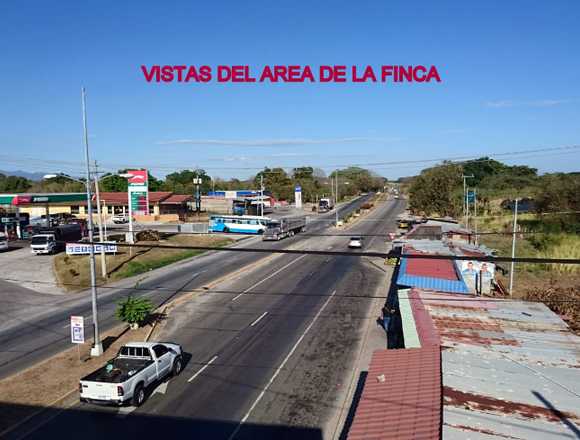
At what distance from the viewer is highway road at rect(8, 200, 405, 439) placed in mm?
14805

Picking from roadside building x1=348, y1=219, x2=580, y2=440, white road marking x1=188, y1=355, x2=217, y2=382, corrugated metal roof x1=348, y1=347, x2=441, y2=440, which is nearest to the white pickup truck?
white road marking x1=188, y1=355, x2=217, y2=382

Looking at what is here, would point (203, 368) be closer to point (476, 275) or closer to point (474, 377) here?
point (474, 377)

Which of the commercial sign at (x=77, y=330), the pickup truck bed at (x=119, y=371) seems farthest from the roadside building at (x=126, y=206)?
the pickup truck bed at (x=119, y=371)

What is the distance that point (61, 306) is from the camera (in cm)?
3028

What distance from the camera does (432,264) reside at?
1190 inches

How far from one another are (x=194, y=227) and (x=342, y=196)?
4263 inches

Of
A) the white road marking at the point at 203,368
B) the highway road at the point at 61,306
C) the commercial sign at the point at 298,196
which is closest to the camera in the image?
the white road marking at the point at 203,368

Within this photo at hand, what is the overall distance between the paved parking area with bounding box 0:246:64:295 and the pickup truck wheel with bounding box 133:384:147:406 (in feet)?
67.2

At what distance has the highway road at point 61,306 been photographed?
22.1m

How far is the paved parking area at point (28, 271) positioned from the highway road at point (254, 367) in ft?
42.6

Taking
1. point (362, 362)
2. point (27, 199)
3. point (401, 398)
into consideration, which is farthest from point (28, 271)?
point (401, 398)

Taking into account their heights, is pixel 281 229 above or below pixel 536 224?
below

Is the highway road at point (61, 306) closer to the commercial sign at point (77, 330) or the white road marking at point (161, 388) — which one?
the commercial sign at point (77, 330)

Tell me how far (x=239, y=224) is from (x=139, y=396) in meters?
50.7
